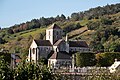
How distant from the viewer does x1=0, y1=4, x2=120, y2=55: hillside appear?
129 m

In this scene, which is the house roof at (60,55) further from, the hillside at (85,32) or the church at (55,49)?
the hillside at (85,32)

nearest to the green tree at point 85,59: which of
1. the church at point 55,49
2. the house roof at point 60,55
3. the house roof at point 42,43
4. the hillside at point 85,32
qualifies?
the church at point 55,49

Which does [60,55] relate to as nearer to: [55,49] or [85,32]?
[55,49]

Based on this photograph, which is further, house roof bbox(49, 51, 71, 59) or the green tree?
house roof bbox(49, 51, 71, 59)

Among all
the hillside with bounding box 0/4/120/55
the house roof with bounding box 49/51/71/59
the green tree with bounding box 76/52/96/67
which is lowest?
the green tree with bounding box 76/52/96/67

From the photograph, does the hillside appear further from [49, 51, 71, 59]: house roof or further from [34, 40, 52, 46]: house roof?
[49, 51, 71, 59]: house roof

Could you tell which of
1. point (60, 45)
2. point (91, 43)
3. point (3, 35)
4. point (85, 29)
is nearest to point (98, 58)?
point (60, 45)

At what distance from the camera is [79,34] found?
5827 inches

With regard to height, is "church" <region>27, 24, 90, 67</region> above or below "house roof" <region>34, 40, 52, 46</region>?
below

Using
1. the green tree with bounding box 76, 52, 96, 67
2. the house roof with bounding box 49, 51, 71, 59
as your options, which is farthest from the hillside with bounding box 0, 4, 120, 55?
the green tree with bounding box 76, 52, 96, 67

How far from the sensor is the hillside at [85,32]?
129 m

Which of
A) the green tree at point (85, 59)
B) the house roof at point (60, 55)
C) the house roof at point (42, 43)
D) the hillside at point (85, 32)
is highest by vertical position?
the hillside at point (85, 32)

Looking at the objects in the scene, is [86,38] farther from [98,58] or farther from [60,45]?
[98,58]

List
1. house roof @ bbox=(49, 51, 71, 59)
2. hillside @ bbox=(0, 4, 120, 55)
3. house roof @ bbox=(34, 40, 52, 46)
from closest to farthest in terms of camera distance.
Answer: house roof @ bbox=(49, 51, 71, 59), house roof @ bbox=(34, 40, 52, 46), hillside @ bbox=(0, 4, 120, 55)
